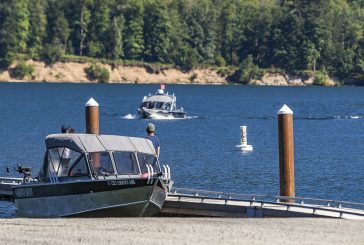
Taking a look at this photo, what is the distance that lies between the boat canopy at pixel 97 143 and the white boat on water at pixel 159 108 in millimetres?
75040

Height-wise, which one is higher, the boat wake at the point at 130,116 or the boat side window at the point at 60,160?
the boat side window at the point at 60,160

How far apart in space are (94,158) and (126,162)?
987 millimetres

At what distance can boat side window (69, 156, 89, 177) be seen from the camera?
3369cm

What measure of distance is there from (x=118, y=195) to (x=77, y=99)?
12950cm

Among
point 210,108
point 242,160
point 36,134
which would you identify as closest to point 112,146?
point 242,160

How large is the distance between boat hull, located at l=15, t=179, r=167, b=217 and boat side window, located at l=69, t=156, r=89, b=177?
548mm

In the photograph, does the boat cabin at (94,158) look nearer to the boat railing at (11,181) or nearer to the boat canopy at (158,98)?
the boat railing at (11,181)

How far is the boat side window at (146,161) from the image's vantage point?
1355 inches

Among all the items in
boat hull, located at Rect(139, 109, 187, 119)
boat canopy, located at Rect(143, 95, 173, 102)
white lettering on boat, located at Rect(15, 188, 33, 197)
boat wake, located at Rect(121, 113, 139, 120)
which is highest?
white lettering on boat, located at Rect(15, 188, 33, 197)

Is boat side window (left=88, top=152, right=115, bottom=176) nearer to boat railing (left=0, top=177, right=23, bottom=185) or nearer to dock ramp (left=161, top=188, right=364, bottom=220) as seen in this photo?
dock ramp (left=161, top=188, right=364, bottom=220)

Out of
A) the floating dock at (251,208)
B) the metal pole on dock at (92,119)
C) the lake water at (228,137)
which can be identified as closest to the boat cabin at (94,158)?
the floating dock at (251,208)

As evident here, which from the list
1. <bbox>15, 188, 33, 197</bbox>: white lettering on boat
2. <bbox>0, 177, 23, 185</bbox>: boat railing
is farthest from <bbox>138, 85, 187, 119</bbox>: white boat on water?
<bbox>15, 188, 33, 197</bbox>: white lettering on boat

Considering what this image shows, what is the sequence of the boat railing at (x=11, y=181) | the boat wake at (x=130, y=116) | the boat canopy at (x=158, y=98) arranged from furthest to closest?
the boat wake at (x=130, y=116) < the boat canopy at (x=158, y=98) < the boat railing at (x=11, y=181)

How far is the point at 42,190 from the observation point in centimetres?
3431
